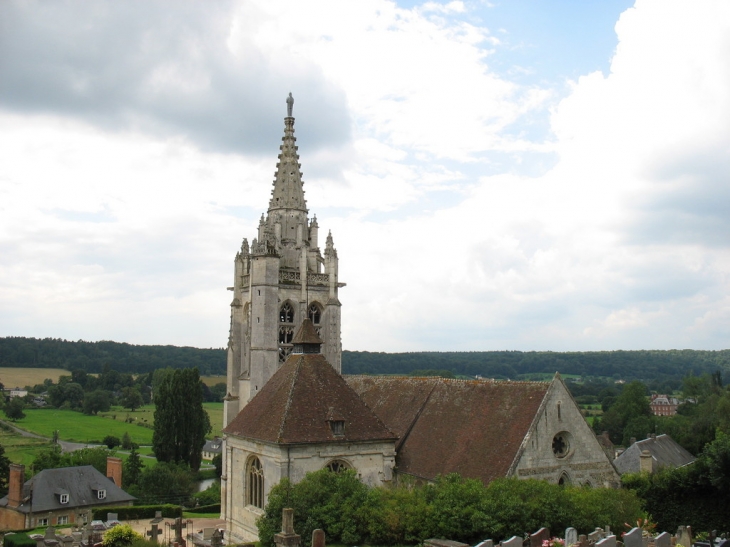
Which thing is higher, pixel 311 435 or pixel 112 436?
pixel 311 435

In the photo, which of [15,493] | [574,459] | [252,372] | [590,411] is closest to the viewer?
[574,459]

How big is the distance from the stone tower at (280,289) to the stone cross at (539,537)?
74.3 feet

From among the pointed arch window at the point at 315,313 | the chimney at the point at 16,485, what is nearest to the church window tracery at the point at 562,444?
the pointed arch window at the point at 315,313

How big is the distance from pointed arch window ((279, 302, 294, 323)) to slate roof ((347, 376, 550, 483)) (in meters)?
10.5

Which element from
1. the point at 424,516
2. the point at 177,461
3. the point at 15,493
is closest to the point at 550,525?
the point at 424,516

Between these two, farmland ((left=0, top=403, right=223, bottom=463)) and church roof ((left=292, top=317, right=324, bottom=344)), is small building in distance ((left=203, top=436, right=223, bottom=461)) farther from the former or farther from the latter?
church roof ((left=292, top=317, right=324, bottom=344))

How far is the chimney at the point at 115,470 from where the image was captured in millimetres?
57312

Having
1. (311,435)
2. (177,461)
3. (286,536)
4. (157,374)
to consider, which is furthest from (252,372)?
(157,374)

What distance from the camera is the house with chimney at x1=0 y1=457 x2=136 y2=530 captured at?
48.7 meters

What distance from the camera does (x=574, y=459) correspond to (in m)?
28.0

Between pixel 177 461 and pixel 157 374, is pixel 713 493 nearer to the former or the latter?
pixel 177 461

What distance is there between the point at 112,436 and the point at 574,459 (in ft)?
256

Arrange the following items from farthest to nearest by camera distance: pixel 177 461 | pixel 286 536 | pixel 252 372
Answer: pixel 177 461 < pixel 252 372 < pixel 286 536

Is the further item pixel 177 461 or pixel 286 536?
pixel 177 461
